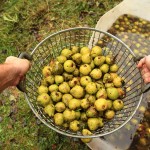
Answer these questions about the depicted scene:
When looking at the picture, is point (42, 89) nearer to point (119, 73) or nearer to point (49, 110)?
point (49, 110)

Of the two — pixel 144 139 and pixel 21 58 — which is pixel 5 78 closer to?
pixel 21 58

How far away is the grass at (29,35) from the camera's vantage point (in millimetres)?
3605

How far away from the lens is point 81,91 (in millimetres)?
2795

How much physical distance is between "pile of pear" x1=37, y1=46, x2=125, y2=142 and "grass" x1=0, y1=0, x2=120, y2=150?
0.86 meters

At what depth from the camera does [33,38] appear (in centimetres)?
431

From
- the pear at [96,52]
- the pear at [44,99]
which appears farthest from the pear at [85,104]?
the pear at [96,52]

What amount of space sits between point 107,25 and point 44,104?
1.65 metres

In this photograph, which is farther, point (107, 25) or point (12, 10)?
point (12, 10)

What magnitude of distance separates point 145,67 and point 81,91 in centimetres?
67

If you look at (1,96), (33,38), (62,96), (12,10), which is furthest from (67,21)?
(62,96)

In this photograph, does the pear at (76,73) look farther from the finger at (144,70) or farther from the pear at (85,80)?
the finger at (144,70)

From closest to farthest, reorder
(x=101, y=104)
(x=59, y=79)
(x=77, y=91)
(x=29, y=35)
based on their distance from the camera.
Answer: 1. (x=101, y=104)
2. (x=77, y=91)
3. (x=59, y=79)
4. (x=29, y=35)

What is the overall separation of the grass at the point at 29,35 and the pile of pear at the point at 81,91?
2.82 ft

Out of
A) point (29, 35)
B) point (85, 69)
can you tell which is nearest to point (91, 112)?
point (85, 69)
